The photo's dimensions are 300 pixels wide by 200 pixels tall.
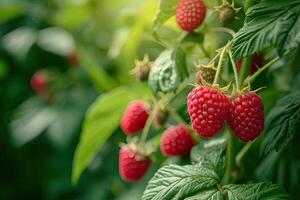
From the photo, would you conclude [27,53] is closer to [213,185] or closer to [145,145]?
[145,145]

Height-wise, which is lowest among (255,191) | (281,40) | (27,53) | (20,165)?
(20,165)

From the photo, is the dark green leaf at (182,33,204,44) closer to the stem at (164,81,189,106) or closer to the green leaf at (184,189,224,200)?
the stem at (164,81,189,106)

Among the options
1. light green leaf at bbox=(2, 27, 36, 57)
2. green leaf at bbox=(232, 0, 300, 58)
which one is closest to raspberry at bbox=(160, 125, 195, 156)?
green leaf at bbox=(232, 0, 300, 58)

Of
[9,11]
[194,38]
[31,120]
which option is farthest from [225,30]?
[9,11]

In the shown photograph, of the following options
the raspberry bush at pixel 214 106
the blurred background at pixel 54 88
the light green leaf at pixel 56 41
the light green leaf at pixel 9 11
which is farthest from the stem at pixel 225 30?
the light green leaf at pixel 9 11

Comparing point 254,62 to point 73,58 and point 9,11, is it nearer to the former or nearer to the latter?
point 73,58

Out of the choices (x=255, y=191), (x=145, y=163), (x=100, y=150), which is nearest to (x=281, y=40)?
(x=255, y=191)

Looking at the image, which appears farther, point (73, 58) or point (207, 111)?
point (73, 58)
